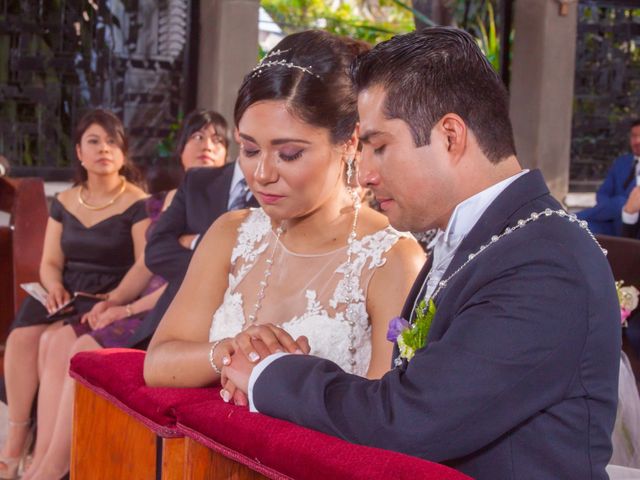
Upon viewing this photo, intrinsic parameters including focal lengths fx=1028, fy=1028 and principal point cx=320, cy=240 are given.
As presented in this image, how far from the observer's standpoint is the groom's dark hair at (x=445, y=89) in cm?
169

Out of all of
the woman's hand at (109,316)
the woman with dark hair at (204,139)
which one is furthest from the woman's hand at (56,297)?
the woman with dark hair at (204,139)

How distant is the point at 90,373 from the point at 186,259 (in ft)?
5.70

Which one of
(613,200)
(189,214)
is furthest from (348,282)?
(613,200)

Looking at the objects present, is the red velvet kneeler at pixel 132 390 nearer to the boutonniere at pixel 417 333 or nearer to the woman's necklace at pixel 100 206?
the boutonniere at pixel 417 333

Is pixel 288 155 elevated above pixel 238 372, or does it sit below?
above

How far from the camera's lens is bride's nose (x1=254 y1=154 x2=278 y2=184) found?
240 cm

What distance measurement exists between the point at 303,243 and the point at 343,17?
30.8 ft

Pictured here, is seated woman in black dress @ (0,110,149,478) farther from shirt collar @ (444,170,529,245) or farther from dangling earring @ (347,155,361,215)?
shirt collar @ (444,170,529,245)

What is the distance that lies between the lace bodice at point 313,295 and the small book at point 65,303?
2219 millimetres

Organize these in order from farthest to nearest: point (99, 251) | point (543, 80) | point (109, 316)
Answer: point (543, 80) < point (99, 251) < point (109, 316)

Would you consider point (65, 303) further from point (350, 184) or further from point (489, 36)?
point (489, 36)

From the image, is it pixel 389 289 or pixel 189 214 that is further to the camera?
pixel 189 214

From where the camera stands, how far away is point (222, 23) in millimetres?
7434

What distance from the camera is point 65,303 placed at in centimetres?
479
